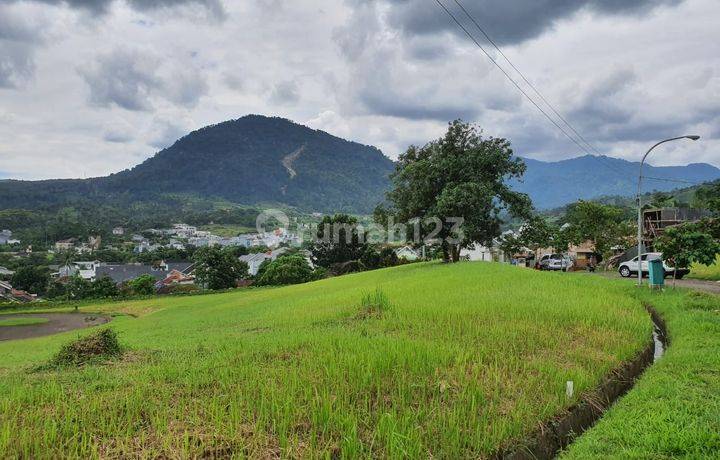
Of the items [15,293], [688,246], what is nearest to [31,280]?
[15,293]

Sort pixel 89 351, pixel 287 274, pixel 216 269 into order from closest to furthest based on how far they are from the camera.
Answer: pixel 89 351, pixel 287 274, pixel 216 269

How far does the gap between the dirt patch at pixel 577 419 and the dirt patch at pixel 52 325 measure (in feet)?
111

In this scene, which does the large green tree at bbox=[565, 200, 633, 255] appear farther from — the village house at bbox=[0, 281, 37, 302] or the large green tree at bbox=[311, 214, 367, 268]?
the village house at bbox=[0, 281, 37, 302]

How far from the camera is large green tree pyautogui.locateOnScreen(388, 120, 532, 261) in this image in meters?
31.3

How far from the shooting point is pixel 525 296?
15.1 meters

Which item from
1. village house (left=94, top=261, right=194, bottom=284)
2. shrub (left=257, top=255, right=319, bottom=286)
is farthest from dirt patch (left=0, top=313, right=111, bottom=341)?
village house (left=94, top=261, right=194, bottom=284)

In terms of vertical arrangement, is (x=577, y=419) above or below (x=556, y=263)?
above

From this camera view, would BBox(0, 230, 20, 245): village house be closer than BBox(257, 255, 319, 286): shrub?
No

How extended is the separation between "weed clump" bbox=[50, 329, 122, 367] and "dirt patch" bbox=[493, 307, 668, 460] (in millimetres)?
7866

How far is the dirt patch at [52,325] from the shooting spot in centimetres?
3097

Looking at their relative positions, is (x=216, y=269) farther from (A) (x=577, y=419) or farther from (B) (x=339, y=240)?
(A) (x=577, y=419)

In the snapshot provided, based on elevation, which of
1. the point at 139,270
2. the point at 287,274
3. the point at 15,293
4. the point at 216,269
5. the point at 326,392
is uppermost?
the point at 326,392

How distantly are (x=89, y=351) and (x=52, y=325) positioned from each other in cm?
3240

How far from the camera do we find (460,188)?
30.5 meters
